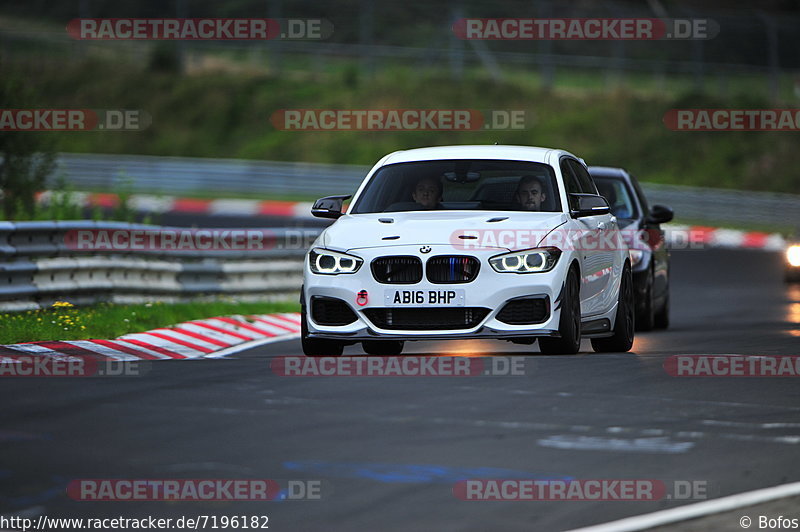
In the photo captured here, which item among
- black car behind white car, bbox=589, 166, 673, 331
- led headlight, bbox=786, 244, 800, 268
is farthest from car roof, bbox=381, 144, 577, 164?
led headlight, bbox=786, 244, 800, 268

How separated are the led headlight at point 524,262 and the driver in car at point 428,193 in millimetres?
1207

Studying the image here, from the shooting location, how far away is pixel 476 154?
42.3 feet

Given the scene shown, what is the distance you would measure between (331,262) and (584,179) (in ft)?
10.0

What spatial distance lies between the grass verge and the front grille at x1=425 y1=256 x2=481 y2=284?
147 inches

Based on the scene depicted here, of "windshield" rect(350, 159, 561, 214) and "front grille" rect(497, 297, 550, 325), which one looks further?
"windshield" rect(350, 159, 561, 214)

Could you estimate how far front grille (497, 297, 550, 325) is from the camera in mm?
11398

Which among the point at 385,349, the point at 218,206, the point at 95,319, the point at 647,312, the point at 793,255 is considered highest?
the point at 218,206

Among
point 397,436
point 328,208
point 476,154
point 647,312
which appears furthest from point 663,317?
point 397,436

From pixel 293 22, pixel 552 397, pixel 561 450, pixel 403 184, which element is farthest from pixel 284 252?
pixel 293 22

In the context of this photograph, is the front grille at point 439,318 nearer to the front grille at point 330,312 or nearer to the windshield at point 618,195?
the front grille at point 330,312

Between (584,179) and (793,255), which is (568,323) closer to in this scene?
(584,179)

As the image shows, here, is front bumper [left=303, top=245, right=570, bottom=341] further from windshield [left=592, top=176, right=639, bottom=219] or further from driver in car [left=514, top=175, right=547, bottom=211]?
windshield [left=592, top=176, right=639, bottom=219]

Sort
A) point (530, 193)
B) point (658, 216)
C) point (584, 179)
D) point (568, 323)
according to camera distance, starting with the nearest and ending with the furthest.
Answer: point (568, 323), point (530, 193), point (584, 179), point (658, 216)

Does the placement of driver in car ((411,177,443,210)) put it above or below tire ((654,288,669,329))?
above
